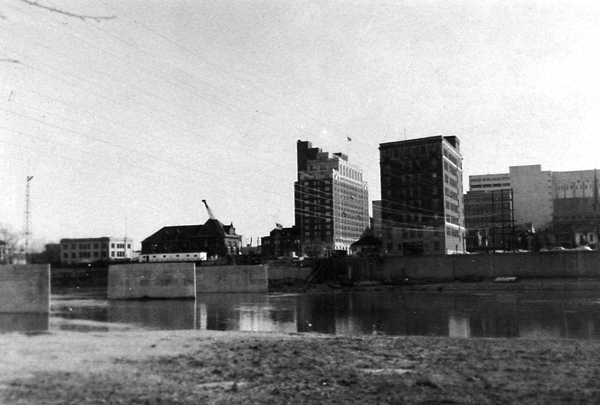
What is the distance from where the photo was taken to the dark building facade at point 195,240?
187375 mm

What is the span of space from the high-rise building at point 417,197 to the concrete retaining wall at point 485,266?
Result: 87.0ft

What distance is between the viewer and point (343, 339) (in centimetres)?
2570

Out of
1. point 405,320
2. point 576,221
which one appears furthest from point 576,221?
point 405,320

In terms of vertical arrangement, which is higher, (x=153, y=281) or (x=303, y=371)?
(x=153, y=281)

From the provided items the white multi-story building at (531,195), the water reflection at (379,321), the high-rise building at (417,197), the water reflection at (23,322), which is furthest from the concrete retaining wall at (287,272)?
the white multi-story building at (531,195)

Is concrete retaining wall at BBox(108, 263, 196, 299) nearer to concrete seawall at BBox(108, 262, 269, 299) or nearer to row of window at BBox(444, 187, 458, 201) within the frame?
concrete seawall at BBox(108, 262, 269, 299)

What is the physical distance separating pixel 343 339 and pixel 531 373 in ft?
37.1

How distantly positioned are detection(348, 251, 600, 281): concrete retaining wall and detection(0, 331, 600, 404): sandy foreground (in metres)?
71.5

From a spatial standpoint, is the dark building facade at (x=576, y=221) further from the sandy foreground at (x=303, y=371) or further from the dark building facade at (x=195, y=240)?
the sandy foreground at (x=303, y=371)

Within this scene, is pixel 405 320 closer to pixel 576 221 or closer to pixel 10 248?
pixel 10 248

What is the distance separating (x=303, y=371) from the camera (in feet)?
54.1

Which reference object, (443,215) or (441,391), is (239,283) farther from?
(441,391)

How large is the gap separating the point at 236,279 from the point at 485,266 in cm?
4117

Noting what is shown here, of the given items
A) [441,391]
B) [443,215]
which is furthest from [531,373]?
[443,215]
